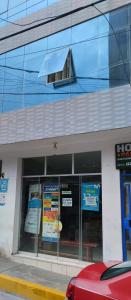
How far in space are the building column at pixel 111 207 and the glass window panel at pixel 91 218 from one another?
32cm

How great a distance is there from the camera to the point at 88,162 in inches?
349

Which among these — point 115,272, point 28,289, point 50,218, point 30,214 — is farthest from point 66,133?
point 115,272

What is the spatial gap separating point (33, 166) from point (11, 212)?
155 cm

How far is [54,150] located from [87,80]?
2.31 m

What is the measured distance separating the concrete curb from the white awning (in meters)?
5.40

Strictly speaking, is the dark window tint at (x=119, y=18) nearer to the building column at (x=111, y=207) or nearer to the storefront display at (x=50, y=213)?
the building column at (x=111, y=207)

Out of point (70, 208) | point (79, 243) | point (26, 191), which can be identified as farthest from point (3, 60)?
point (79, 243)

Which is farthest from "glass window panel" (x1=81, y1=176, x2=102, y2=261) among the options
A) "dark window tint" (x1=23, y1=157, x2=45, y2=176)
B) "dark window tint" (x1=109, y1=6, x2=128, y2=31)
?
"dark window tint" (x1=109, y1=6, x2=128, y2=31)

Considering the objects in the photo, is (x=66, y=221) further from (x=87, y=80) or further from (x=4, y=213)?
(x=87, y=80)

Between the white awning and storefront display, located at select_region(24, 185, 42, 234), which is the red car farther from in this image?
the white awning

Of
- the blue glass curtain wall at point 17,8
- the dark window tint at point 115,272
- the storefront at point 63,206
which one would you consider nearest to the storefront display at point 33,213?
the storefront at point 63,206

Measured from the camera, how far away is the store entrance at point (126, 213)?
7.67 meters

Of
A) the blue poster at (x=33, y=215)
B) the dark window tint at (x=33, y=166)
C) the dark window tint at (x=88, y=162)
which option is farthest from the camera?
the dark window tint at (x=33, y=166)

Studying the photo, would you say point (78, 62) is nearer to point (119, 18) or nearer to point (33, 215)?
point (119, 18)
